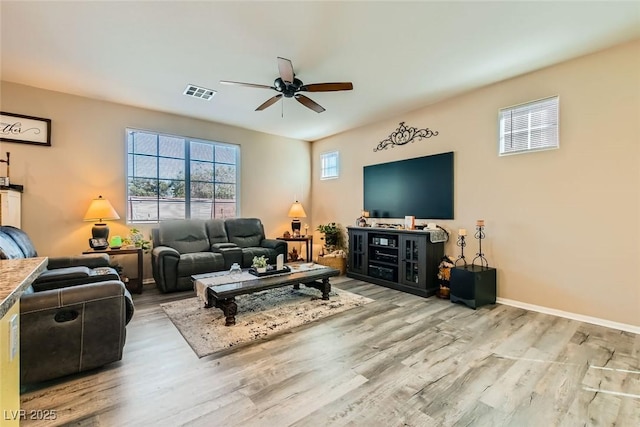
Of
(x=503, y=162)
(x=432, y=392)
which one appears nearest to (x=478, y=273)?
(x=503, y=162)

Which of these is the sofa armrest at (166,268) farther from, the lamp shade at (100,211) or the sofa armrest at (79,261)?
the lamp shade at (100,211)

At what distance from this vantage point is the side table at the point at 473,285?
135 inches

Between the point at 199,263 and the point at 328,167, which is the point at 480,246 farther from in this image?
the point at 199,263

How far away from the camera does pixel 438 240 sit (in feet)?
13.5

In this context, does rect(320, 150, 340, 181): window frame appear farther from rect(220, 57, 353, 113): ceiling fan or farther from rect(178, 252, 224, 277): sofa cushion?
rect(178, 252, 224, 277): sofa cushion

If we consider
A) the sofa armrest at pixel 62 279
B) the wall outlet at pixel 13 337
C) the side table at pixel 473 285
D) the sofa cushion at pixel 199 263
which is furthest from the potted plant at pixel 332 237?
the wall outlet at pixel 13 337

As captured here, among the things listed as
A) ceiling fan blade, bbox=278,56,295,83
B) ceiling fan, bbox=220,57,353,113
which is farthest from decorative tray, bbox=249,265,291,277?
ceiling fan blade, bbox=278,56,295,83

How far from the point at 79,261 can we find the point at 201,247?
68.9 inches

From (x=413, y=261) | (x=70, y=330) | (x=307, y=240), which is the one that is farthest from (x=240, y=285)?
(x=307, y=240)

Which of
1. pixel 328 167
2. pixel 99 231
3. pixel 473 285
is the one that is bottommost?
pixel 473 285

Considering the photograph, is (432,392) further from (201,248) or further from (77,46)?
(77,46)

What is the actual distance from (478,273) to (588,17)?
2.66 metres

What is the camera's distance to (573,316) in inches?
123

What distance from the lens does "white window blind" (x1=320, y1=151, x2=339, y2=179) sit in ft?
20.4
